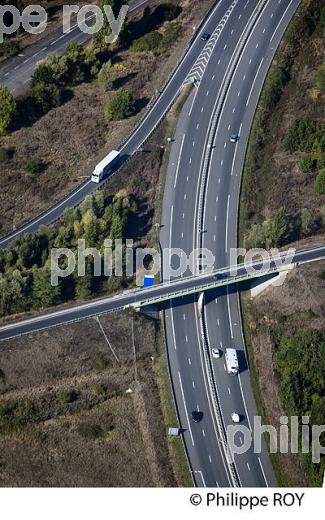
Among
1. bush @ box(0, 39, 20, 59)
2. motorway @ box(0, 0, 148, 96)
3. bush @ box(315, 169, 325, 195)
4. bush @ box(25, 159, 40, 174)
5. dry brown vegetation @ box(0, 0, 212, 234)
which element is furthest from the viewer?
bush @ box(0, 39, 20, 59)

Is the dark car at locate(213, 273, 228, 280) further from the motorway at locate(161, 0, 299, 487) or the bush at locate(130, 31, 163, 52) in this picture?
the bush at locate(130, 31, 163, 52)

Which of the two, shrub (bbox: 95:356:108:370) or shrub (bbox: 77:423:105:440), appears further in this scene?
shrub (bbox: 95:356:108:370)

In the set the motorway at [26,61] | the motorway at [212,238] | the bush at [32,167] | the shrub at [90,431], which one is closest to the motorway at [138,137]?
the motorway at [212,238]

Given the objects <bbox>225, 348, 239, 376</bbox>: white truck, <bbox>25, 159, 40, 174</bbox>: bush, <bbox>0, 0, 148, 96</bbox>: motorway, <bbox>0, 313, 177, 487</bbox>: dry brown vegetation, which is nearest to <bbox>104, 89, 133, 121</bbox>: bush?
<bbox>0, 0, 148, 96</bbox>: motorway

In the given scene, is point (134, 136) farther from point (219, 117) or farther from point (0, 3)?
point (0, 3)

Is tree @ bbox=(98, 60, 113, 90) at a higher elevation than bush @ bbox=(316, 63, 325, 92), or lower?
higher

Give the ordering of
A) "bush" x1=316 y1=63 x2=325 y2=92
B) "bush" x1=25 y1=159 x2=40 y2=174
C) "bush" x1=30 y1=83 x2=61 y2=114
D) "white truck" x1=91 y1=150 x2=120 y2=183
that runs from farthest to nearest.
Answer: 1. "bush" x1=316 y1=63 x2=325 y2=92
2. "bush" x1=30 y1=83 x2=61 y2=114
3. "bush" x1=25 y1=159 x2=40 y2=174
4. "white truck" x1=91 y1=150 x2=120 y2=183

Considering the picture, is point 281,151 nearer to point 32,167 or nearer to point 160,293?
point 160,293
